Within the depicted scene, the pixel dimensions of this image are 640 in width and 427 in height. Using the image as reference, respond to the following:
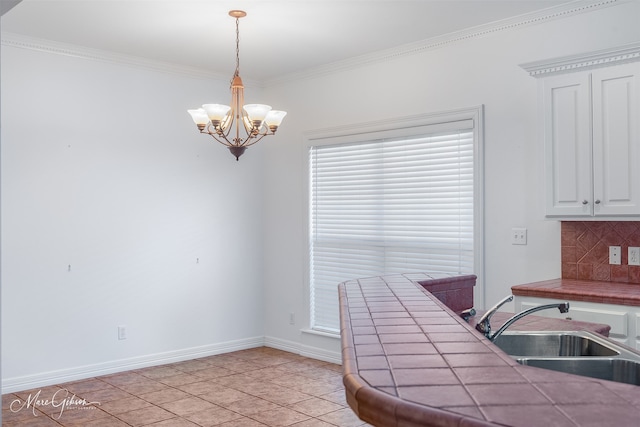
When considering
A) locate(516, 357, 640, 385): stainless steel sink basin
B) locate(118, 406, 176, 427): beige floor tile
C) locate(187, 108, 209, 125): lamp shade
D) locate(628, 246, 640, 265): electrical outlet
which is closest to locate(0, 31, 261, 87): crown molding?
locate(187, 108, 209, 125): lamp shade

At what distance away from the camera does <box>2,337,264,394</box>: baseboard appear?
456cm

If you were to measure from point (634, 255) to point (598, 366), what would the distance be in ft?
7.22

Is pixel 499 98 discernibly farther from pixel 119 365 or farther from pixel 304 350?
pixel 119 365

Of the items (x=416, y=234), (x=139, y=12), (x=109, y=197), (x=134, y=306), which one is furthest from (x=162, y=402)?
(x=139, y=12)

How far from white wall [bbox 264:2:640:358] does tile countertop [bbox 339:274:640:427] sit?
8.69 feet

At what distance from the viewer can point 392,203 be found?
16.6ft

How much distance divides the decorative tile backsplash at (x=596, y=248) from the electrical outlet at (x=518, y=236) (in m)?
0.27

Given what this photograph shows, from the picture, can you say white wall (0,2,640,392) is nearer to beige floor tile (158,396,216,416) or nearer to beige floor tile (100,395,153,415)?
beige floor tile (100,395,153,415)

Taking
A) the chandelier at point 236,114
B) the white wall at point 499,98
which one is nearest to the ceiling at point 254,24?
the white wall at point 499,98

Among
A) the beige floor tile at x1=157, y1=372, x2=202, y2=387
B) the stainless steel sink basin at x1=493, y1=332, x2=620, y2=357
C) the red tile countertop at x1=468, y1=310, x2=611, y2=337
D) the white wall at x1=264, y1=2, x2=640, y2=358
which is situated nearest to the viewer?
the stainless steel sink basin at x1=493, y1=332, x2=620, y2=357

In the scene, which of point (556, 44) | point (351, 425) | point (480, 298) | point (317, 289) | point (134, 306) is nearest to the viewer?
point (351, 425)

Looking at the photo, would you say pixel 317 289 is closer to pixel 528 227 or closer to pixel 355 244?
pixel 355 244

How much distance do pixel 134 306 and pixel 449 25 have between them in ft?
11.5

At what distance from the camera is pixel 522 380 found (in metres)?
1.10
